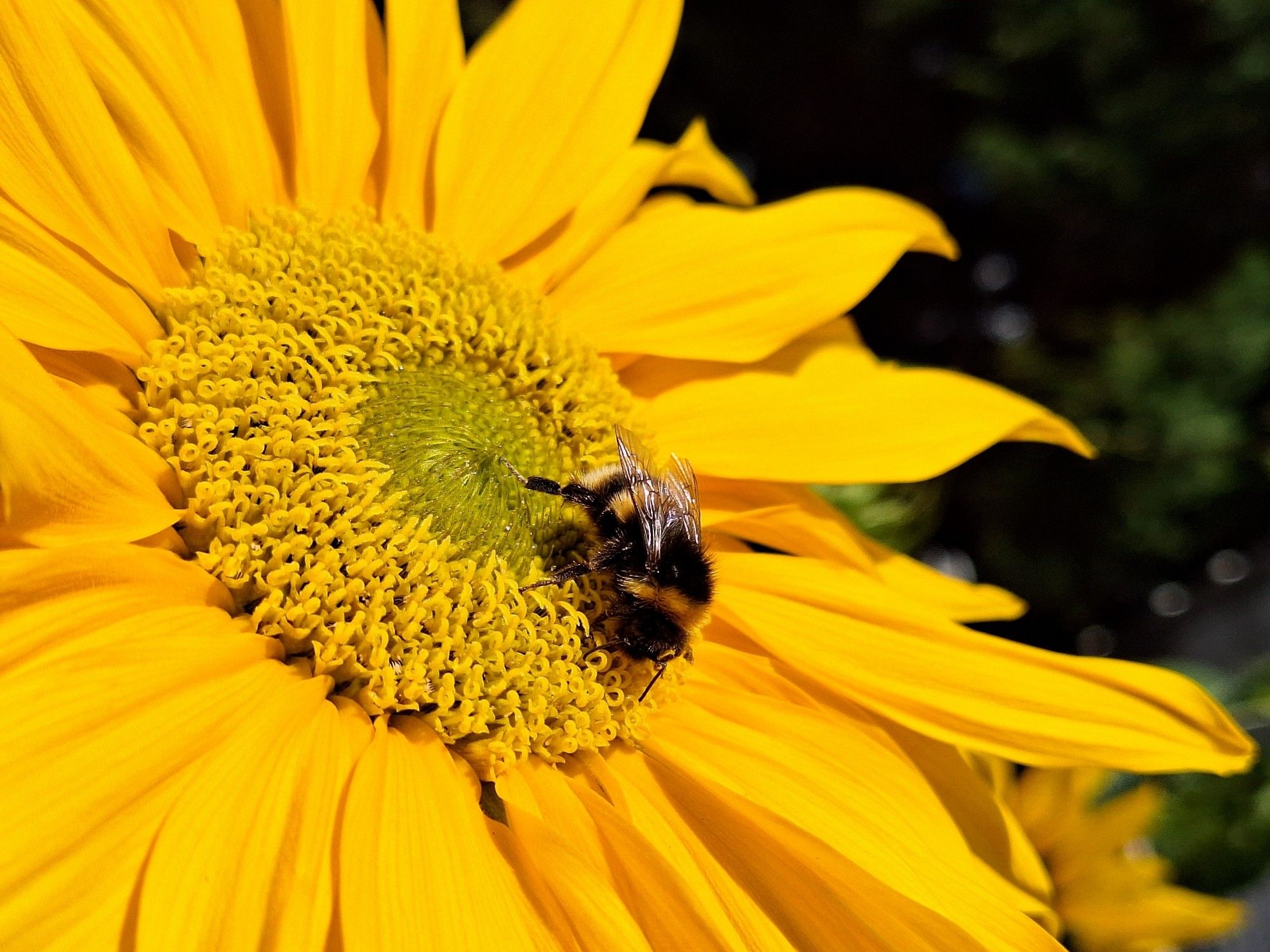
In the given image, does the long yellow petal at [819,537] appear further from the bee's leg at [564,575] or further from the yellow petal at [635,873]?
the yellow petal at [635,873]

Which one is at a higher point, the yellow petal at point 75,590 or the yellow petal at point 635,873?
the yellow petal at point 75,590

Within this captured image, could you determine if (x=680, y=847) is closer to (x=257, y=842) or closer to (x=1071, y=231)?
(x=257, y=842)

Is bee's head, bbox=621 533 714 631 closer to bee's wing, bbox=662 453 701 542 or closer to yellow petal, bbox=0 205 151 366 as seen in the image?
bee's wing, bbox=662 453 701 542

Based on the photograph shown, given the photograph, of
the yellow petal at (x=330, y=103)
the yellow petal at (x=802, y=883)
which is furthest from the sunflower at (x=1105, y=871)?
the yellow petal at (x=330, y=103)

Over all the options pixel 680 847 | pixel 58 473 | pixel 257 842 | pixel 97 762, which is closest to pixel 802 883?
pixel 680 847

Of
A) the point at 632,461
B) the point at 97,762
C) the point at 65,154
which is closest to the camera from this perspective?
the point at 97,762

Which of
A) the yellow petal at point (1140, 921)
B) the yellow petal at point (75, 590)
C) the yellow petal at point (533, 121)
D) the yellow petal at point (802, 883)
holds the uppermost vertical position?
the yellow petal at point (533, 121)

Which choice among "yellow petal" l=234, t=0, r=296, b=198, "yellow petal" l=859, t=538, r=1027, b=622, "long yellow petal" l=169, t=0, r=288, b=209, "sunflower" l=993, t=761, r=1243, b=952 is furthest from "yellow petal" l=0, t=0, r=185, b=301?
"sunflower" l=993, t=761, r=1243, b=952
